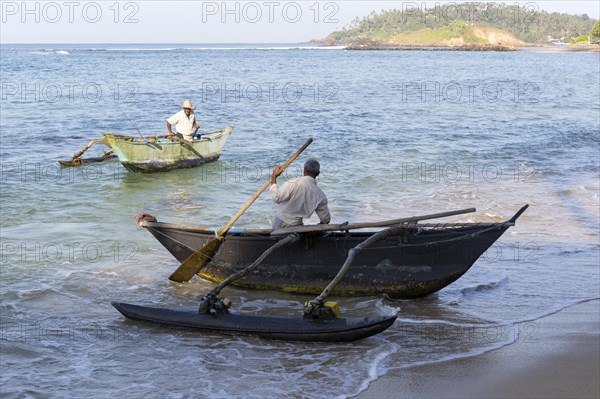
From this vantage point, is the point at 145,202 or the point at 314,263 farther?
the point at 145,202

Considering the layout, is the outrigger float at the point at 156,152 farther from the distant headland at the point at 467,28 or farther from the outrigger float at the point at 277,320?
the distant headland at the point at 467,28

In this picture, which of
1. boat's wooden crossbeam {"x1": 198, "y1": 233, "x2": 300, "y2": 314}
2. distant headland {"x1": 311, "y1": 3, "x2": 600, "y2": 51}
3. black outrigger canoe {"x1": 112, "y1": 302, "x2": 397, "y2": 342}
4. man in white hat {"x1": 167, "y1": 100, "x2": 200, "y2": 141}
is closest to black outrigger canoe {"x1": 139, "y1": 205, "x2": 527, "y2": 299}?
boat's wooden crossbeam {"x1": 198, "y1": 233, "x2": 300, "y2": 314}

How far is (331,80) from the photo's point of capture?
4881cm

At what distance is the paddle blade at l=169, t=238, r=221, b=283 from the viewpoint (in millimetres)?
8977

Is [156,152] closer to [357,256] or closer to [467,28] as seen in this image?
[357,256]

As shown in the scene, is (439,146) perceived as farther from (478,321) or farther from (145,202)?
(478,321)

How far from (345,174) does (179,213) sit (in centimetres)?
503

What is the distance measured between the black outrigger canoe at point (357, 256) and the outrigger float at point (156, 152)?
7.49 metres

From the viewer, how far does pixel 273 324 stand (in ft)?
25.2

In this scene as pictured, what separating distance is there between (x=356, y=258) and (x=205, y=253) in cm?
183

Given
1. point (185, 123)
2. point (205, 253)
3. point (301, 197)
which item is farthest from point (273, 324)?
point (185, 123)

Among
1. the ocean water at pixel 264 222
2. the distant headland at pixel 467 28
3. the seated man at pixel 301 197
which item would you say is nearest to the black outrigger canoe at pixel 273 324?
the ocean water at pixel 264 222

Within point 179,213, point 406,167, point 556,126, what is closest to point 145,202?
point 179,213

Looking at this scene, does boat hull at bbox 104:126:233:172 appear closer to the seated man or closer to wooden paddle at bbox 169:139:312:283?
wooden paddle at bbox 169:139:312:283
